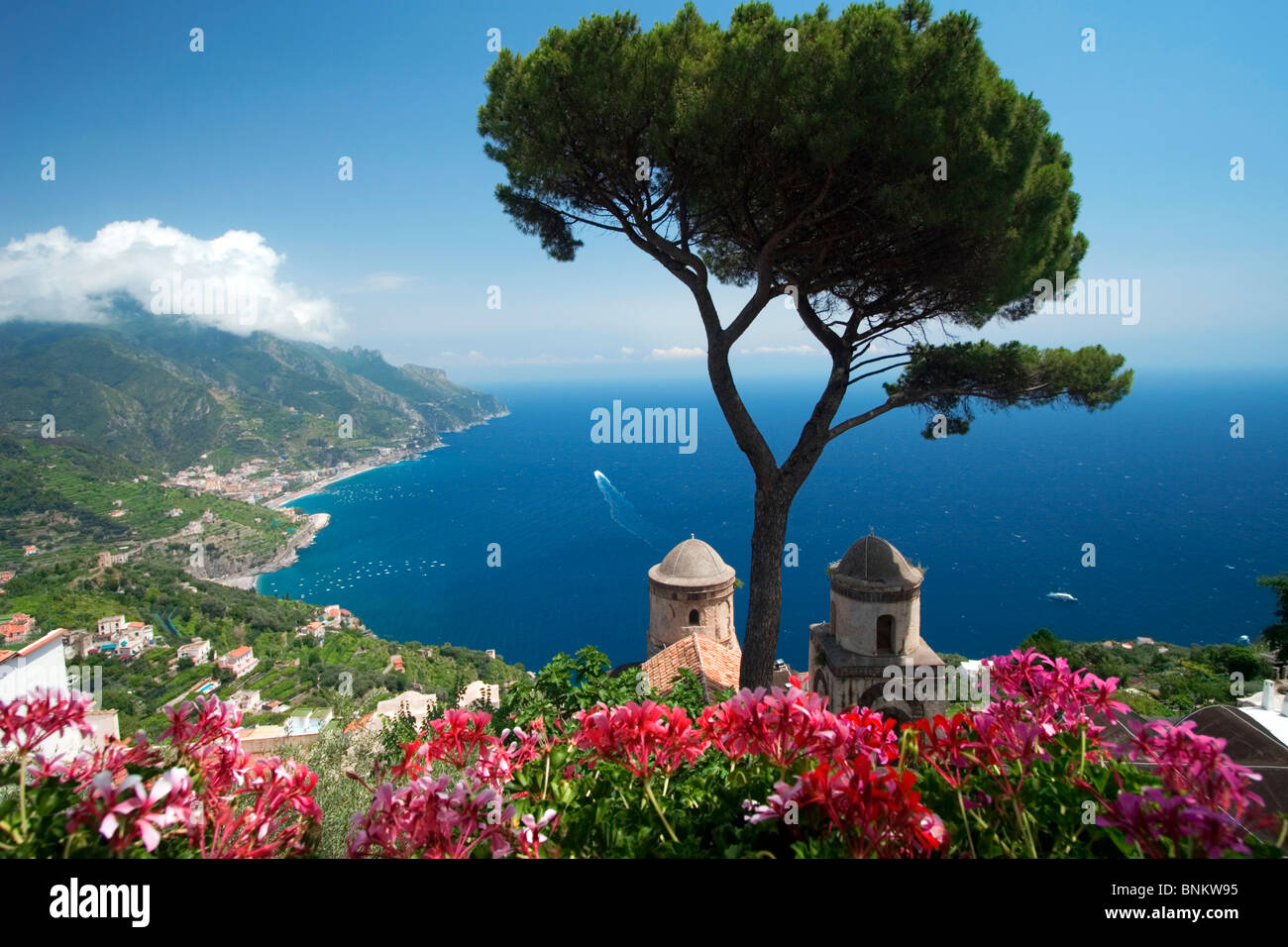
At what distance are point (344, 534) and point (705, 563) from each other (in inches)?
2962

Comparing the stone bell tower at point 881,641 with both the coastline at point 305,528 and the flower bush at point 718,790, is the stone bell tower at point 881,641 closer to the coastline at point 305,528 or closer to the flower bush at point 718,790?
the flower bush at point 718,790

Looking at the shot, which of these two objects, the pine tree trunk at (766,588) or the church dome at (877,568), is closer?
the pine tree trunk at (766,588)

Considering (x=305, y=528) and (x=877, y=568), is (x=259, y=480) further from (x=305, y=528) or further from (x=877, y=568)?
(x=877, y=568)

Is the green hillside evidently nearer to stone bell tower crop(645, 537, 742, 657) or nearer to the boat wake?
the boat wake

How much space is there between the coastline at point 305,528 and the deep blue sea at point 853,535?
182cm

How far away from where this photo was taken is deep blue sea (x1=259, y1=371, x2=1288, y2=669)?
1772 inches

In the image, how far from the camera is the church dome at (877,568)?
10797 mm

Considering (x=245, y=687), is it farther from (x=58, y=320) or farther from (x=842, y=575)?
(x=58, y=320)

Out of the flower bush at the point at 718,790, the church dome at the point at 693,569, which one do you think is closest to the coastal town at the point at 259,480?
the church dome at the point at 693,569

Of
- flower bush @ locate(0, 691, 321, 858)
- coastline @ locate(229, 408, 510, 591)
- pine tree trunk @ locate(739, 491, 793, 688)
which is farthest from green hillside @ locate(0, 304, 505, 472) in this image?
flower bush @ locate(0, 691, 321, 858)

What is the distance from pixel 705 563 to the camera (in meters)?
13.9

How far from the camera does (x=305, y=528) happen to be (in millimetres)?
76000

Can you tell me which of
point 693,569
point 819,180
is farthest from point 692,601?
point 819,180

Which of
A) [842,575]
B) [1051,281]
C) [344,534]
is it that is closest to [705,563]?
[842,575]
